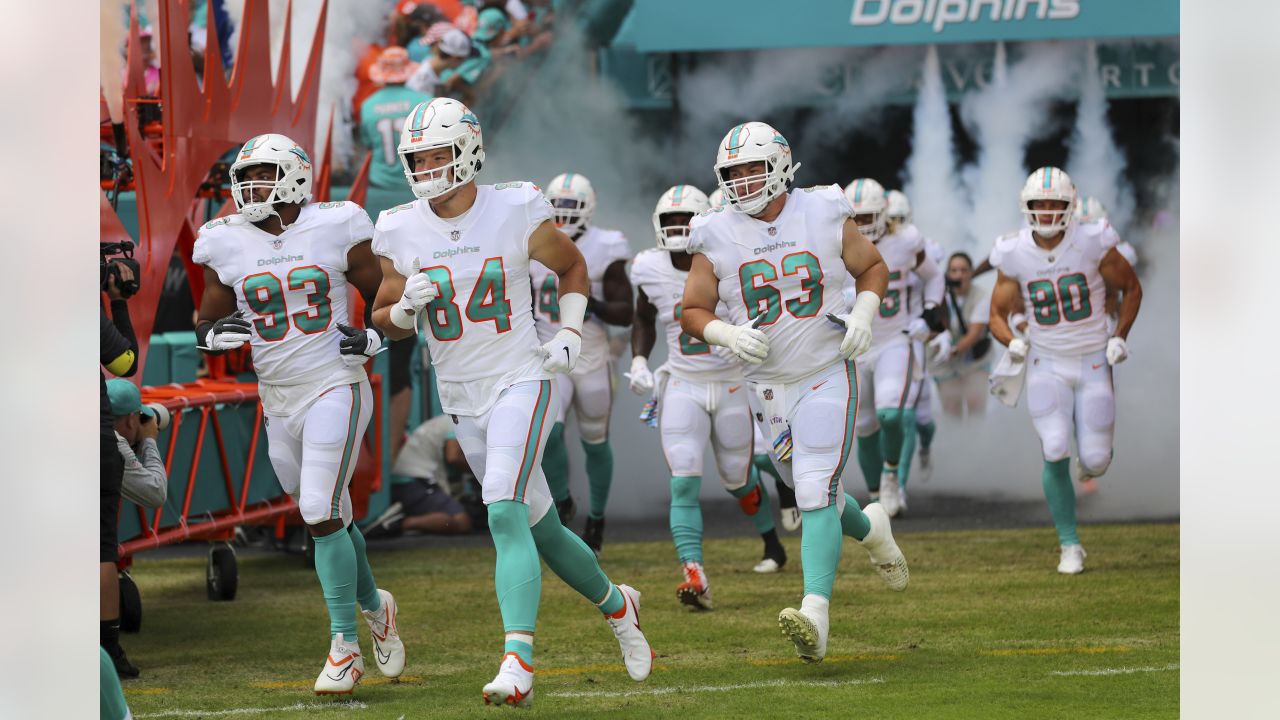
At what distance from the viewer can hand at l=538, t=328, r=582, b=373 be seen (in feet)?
17.1

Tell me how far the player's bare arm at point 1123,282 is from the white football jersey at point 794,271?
8.58 feet

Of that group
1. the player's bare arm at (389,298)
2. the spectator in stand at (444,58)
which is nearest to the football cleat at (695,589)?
the player's bare arm at (389,298)

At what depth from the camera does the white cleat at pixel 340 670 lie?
5.47m

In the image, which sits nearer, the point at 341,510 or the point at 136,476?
the point at 341,510

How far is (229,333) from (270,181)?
0.59 meters

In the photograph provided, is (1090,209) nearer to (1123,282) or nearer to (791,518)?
(1123,282)

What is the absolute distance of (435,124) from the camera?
5250 mm

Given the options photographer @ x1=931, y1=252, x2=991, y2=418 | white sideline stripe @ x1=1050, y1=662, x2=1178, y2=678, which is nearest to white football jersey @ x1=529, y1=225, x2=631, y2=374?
white sideline stripe @ x1=1050, y1=662, x2=1178, y2=678

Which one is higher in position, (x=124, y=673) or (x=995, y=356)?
(x=995, y=356)

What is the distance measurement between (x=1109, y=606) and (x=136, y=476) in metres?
4.04

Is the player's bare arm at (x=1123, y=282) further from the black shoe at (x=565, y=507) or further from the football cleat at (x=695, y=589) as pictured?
the black shoe at (x=565, y=507)
